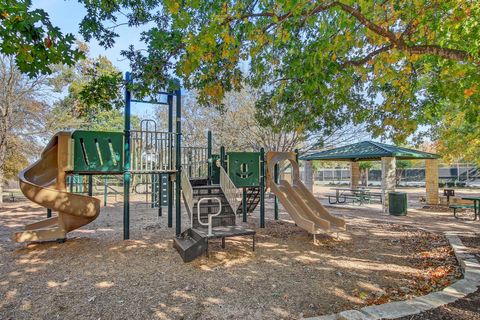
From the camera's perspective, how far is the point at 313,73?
16.6 feet

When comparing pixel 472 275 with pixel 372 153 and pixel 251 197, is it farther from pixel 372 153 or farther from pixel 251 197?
pixel 372 153

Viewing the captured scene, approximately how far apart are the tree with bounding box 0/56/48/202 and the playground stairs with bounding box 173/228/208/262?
12.4 metres

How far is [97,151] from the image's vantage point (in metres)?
6.47

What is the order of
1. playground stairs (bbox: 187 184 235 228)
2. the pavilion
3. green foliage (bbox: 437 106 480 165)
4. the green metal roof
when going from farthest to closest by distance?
green foliage (bbox: 437 106 480 165) < the pavilion < the green metal roof < playground stairs (bbox: 187 184 235 228)

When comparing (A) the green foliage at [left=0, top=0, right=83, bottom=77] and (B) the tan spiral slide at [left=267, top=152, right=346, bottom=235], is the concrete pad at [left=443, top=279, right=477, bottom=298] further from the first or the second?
(A) the green foliage at [left=0, top=0, right=83, bottom=77]

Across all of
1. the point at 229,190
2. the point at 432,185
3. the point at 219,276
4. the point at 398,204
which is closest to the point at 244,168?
the point at 229,190

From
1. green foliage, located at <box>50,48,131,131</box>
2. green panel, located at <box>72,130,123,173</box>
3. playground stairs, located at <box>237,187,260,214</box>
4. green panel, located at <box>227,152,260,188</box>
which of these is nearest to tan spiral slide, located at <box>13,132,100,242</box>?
green panel, located at <box>72,130,123,173</box>

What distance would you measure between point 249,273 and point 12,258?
178 inches

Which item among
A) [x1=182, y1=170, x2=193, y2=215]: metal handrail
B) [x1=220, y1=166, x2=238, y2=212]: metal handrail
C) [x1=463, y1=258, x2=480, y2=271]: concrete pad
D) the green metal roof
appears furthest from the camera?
the green metal roof

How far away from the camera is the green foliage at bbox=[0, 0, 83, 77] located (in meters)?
2.67

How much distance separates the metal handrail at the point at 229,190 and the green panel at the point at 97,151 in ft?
8.43

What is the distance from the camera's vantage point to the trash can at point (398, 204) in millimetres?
10797

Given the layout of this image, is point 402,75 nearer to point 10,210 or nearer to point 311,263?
point 311,263

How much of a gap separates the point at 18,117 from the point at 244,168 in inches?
496
